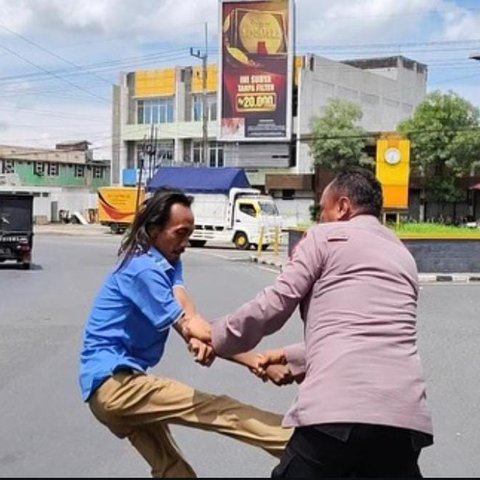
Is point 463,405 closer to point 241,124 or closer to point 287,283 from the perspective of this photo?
point 287,283

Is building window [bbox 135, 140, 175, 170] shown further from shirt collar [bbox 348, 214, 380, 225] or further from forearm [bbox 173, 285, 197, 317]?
shirt collar [bbox 348, 214, 380, 225]

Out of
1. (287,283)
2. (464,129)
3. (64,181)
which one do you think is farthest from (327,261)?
(64,181)

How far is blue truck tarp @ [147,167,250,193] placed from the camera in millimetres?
37469

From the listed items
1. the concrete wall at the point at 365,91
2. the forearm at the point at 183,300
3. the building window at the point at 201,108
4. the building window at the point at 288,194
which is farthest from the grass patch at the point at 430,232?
the building window at the point at 201,108

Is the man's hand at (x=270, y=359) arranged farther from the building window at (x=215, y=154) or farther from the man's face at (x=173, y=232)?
the building window at (x=215, y=154)

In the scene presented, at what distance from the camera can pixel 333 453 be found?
2.61 m

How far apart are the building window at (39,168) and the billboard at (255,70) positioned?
1213 inches

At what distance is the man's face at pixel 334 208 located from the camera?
116 inches

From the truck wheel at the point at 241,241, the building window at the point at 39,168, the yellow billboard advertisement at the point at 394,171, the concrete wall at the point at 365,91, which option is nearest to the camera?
the yellow billboard advertisement at the point at 394,171

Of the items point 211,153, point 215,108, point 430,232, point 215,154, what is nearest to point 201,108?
point 215,108

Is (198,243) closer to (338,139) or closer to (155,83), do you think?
(338,139)

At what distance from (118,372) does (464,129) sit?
49.1 m

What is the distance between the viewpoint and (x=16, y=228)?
23.2 m

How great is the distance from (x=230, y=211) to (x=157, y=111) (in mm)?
37742
